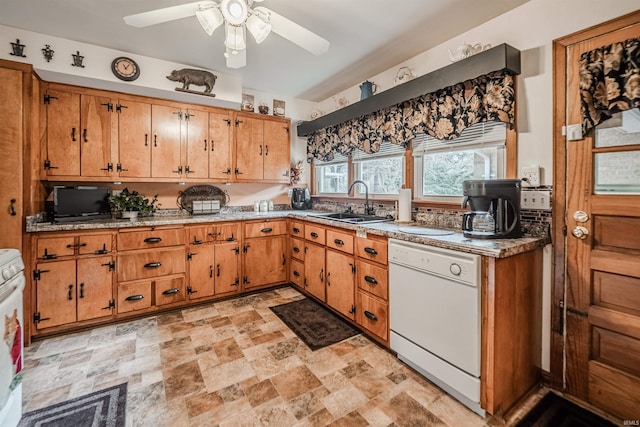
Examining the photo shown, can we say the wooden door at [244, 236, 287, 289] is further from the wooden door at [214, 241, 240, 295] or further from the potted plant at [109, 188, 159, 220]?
the potted plant at [109, 188, 159, 220]

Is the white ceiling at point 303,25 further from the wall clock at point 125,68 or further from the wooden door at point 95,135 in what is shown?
the wooden door at point 95,135

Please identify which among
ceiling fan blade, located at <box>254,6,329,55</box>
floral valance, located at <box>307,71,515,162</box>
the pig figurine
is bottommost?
floral valance, located at <box>307,71,515,162</box>

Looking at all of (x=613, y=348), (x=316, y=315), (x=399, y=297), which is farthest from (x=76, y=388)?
(x=613, y=348)

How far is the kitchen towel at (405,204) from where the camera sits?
266cm

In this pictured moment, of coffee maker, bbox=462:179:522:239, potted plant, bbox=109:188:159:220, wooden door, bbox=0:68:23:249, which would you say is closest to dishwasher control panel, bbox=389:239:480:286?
coffee maker, bbox=462:179:522:239

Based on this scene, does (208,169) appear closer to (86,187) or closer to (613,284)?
(86,187)

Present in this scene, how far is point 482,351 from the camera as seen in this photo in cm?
159

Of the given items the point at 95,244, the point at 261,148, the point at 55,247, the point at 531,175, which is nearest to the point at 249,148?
the point at 261,148

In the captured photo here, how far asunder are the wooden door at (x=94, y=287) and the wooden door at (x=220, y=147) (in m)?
1.41

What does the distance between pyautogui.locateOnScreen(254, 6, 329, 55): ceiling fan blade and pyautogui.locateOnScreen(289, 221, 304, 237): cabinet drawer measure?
192 centimetres

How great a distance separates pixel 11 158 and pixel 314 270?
9.02ft

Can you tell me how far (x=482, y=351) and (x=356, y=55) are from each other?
2.61 meters

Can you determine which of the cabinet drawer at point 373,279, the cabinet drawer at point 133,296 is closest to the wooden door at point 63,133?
the cabinet drawer at point 133,296

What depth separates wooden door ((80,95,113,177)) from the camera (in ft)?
9.12
